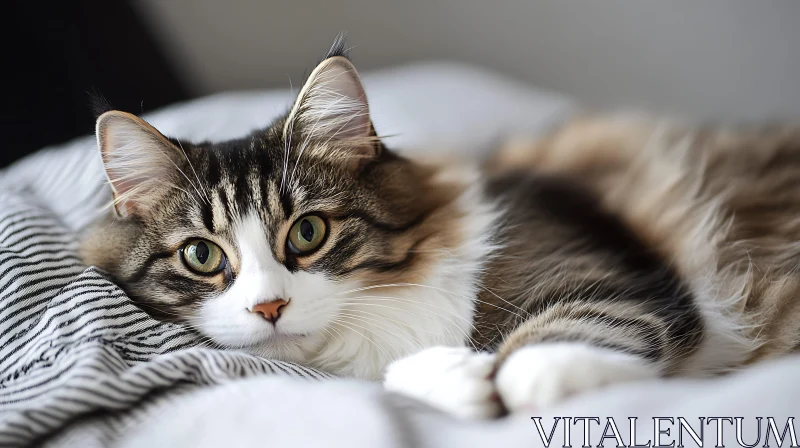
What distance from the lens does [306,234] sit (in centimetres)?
101

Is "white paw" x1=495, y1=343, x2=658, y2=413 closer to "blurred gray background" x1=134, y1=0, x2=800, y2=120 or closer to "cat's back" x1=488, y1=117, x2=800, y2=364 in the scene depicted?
"cat's back" x1=488, y1=117, x2=800, y2=364

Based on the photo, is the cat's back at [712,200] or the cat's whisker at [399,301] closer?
the cat's whisker at [399,301]

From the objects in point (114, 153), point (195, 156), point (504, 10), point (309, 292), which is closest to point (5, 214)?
point (114, 153)

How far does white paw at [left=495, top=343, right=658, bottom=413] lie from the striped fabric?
31 cm

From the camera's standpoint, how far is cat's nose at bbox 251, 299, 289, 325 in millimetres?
914

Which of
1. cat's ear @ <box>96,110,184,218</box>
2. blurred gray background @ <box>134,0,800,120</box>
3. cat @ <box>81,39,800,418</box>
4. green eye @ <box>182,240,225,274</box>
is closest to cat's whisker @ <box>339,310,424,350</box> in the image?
cat @ <box>81,39,800,418</box>

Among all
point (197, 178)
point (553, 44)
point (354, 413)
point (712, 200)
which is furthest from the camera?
point (553, 44)

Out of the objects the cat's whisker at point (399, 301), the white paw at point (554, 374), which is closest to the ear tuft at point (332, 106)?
the cat's whisker at point (399, 301)

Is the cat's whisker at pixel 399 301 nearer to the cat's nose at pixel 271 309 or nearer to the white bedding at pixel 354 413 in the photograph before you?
the cat's nose at pixel 271 309

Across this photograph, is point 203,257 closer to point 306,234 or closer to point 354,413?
point 306,234

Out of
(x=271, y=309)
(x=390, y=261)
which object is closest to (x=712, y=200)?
(x=390, y=261)

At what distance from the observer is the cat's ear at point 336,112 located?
1053 millimetres

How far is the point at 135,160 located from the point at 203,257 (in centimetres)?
21

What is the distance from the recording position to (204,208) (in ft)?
3.32
